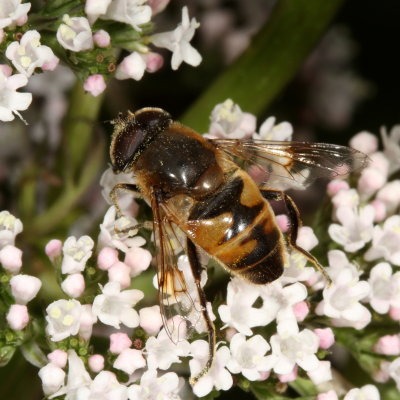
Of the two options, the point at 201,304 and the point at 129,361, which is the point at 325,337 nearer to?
the point at 201,304

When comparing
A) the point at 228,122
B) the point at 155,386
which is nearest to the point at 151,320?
the point at 155,386

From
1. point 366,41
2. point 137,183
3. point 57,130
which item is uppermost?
point 137,183

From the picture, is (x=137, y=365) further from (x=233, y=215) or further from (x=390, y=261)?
(x=390, y=261)

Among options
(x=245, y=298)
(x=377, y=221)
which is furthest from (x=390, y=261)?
(x=245, y=298)

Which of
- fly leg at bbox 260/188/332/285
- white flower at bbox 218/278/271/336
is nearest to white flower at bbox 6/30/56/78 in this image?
fly leg at bbox 260/188/332/285

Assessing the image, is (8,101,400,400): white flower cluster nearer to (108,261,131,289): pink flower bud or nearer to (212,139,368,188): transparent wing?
(108,261,131,289): pink flower bud
